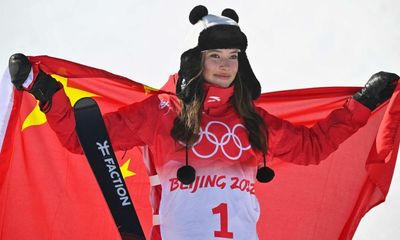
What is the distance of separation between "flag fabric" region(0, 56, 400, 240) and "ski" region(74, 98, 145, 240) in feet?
1.63

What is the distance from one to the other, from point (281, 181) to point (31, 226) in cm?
180

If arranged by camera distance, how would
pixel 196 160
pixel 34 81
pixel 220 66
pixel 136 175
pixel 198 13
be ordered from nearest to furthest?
pixel 34 81 < pixel 196 160 < pixel 220 66 < pixel 198 13 < pixel 136 175

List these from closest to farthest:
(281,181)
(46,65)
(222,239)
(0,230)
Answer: (222,239)
(46,65)
(0,230)
(281,181)

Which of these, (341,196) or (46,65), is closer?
(46,65)

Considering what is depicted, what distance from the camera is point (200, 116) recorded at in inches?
205

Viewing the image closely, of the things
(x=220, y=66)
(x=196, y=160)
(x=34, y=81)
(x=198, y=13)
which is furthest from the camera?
(x=198, y=13)

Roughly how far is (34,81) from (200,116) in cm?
100

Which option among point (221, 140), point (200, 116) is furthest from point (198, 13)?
point (221, 140)

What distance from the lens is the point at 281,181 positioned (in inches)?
249

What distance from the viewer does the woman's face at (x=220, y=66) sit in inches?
208

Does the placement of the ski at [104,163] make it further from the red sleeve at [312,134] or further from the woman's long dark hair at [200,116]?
the red sleeve at [312,134]

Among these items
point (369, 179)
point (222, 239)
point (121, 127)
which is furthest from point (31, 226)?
point (369, 179)

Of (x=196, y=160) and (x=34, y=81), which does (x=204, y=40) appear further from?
(x=34, y=81)

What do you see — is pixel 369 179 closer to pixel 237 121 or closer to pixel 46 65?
pixel 237 121
